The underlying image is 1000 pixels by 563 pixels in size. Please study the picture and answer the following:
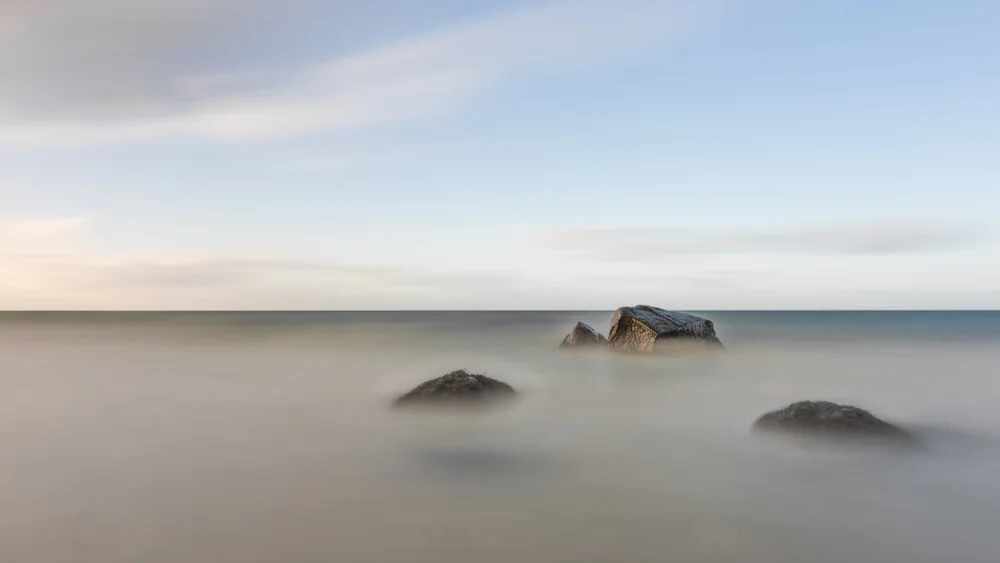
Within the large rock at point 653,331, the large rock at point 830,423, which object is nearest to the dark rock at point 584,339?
the large rock at point 653,331

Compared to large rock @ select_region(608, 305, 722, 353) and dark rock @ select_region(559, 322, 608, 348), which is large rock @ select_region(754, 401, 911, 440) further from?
dark rock @ select_region(559, 322, 608, 348)

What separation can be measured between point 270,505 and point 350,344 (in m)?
25.0

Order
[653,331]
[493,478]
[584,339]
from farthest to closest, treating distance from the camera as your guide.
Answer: [584,339]
[653,331]
[493,478]

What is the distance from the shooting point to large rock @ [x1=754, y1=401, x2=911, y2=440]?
841 cm

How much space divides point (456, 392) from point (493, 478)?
394cm

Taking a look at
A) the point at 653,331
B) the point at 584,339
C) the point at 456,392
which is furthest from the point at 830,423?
the point at 584,339

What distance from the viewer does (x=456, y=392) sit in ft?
36.4

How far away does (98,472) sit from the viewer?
762 cm

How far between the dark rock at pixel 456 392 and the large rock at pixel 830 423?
5087mm

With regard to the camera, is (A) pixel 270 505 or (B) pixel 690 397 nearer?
(A) pixel 270 505

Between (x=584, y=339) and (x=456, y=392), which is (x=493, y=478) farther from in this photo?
(x=584, y=339)

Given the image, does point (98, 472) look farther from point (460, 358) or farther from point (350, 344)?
point (350, 344)

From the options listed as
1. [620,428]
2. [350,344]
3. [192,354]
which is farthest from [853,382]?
[192,354]

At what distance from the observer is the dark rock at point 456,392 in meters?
11.0
